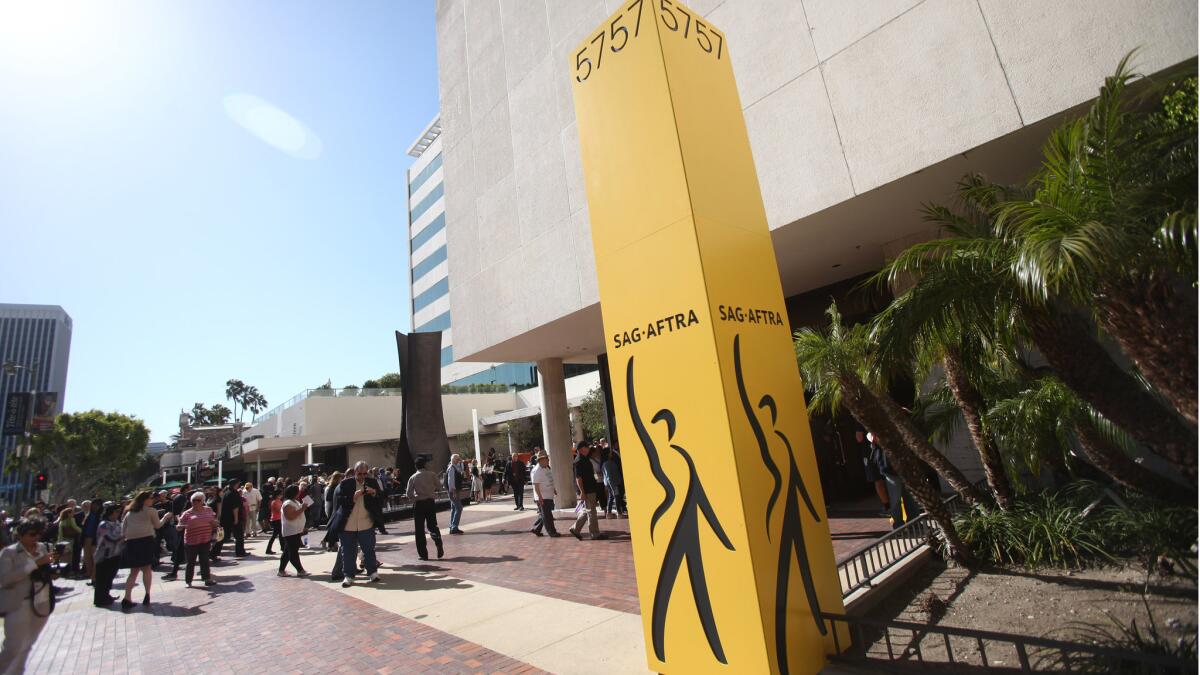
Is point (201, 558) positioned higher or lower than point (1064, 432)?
lower

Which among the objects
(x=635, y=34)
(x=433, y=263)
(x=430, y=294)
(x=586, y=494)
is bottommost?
(x=586, y=494)

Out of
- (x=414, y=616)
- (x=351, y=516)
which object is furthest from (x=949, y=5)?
(x=351, y=516)

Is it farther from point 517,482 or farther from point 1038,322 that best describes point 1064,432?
point 517,482

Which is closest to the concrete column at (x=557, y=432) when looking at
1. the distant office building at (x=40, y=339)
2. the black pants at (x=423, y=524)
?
the black pants at (x=423, y=524)

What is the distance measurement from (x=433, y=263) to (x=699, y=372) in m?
50.4

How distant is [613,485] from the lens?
12961 mm

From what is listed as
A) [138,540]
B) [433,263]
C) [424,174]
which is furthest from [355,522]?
[424,174]

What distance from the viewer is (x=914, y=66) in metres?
7.66

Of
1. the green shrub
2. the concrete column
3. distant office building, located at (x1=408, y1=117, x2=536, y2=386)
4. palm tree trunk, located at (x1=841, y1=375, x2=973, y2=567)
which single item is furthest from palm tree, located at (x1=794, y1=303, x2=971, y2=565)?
distant office building, located at (x1=408, y1=117, x2=536, y2=386)

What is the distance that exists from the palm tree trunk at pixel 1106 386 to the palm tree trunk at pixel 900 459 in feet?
5.71

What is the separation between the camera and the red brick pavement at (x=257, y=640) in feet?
17.5

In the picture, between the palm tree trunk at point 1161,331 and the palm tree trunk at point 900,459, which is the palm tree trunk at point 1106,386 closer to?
the palm tree trunk at point 1161,331

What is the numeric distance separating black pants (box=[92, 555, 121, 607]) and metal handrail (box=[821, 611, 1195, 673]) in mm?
11145

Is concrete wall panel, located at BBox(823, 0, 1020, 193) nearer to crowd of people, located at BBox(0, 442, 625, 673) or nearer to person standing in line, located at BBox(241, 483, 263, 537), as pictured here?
crowd of people, located at BBox(0, 442, 625, 673)
